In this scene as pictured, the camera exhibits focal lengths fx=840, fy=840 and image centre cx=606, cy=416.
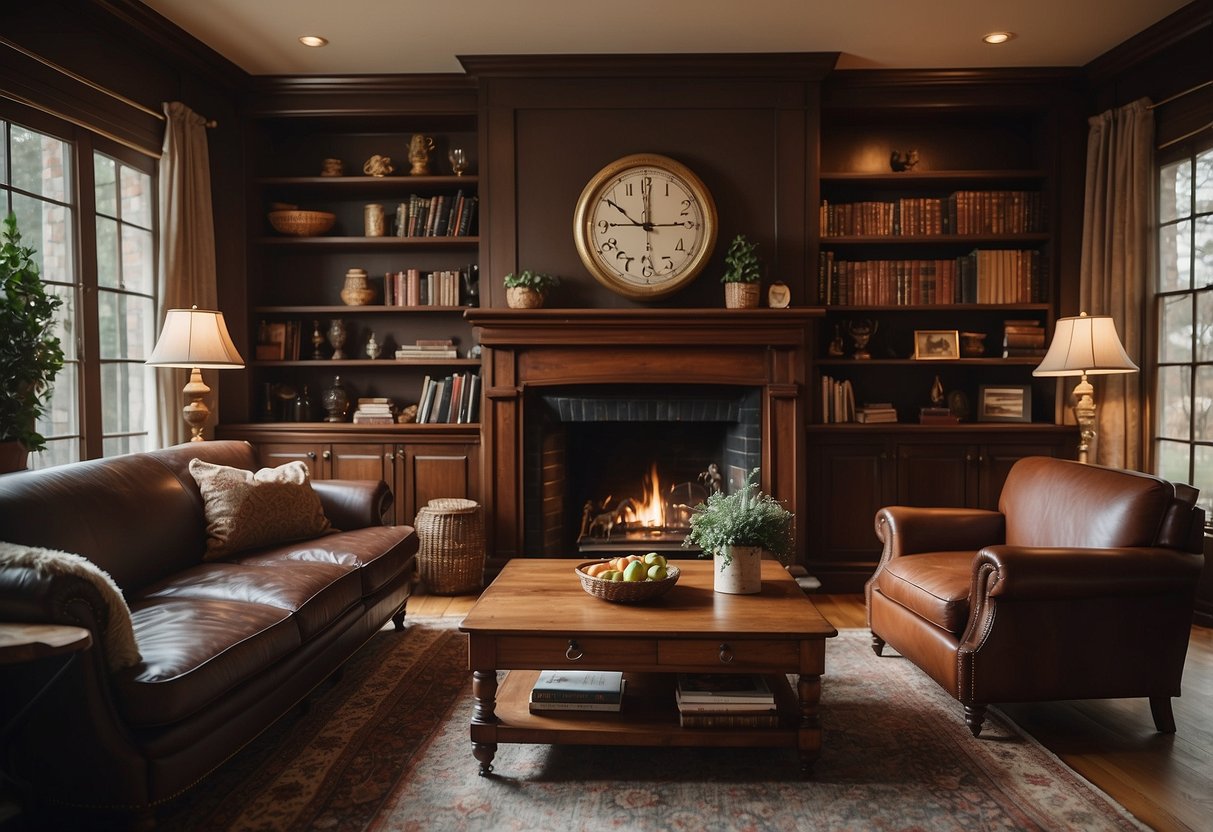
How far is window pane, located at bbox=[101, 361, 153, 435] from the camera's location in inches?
152

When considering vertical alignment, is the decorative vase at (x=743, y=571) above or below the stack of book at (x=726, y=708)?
above

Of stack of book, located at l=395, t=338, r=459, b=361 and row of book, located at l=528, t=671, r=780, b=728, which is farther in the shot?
stack of book, located at l=395, t=338, r=459, b=361

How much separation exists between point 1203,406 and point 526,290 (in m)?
3.33

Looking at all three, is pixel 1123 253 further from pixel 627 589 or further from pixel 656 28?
pixel 627 589

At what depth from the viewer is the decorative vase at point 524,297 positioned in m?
4.28

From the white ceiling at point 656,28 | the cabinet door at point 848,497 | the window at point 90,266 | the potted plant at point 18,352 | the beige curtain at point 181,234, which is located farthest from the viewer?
the cabinet door at point 848,497

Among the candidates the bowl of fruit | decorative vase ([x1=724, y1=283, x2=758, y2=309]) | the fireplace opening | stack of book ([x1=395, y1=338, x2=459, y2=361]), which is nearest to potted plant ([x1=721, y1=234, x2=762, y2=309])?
decorative vase ([x1=724, y1=283, x2=758, y2=309])

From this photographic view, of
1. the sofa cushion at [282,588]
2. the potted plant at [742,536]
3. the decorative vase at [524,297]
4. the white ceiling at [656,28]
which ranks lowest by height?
the sofa cushion at [282,588]

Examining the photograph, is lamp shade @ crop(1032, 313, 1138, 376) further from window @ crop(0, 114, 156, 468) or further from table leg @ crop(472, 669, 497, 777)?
window @ crop(0, 114, 156, 468)

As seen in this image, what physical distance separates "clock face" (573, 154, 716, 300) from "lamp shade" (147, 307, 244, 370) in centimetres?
182

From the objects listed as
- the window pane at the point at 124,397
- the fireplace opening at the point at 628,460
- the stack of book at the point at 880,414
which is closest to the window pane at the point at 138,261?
the window pane at the point at 124,397

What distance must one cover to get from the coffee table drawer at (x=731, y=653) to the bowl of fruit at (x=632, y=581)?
0.24 m

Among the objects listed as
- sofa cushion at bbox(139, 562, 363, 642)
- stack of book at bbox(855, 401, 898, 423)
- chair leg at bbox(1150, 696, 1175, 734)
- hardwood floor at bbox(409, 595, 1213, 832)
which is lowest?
hardwood floor at bbox(409, 595, 1213, 832)

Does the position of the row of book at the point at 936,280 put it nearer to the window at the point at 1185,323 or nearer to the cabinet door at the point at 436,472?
the window at the point at 1185,323
